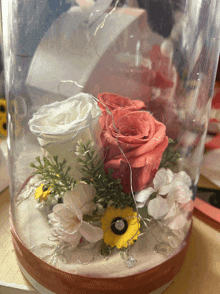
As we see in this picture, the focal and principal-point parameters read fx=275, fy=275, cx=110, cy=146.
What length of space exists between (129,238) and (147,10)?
368mm

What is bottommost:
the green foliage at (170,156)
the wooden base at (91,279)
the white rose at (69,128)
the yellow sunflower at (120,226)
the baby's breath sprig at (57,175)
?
the wooden base at (91,279)

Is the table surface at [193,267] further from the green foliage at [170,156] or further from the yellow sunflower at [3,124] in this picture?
the yellow sunflower at [3,124]

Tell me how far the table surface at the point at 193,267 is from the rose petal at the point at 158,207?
125mm

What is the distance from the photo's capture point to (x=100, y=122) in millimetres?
384

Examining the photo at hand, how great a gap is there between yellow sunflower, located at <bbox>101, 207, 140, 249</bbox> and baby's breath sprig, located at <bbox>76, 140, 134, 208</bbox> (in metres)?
0.01

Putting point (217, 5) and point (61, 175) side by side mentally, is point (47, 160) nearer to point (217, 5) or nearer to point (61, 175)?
point (61, 175)

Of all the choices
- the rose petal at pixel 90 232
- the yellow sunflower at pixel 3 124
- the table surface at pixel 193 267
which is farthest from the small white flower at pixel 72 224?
the yellow sunflower at pixel 3 124

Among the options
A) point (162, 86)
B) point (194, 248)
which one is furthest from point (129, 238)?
point (162, 86)

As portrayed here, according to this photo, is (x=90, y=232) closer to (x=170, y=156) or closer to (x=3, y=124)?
(x=170, y=156)

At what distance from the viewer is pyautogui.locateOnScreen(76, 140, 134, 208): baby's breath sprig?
0.36m

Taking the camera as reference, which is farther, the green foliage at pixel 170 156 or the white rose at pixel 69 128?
the green foliage at pixel 170 156

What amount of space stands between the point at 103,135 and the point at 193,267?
263 millimetres

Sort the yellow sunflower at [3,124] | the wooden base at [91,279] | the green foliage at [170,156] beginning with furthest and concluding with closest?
the yellow sunflower at [3,124] < the green foliage at [170,156] < the wooden base at [91,279]

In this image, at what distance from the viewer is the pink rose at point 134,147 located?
14.2 inches
